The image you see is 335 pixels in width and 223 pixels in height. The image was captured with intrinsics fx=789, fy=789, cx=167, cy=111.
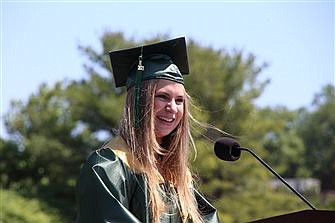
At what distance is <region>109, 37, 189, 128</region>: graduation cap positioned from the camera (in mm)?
2961

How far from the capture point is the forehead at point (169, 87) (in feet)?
9.60

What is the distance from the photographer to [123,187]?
2.71 m

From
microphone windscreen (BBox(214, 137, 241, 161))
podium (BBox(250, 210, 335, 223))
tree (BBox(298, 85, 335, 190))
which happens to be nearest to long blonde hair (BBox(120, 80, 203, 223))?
microphone windscreen (BBox(214, 137, 241, 161))

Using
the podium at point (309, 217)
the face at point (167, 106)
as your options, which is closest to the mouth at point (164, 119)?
the face at point (167, 106)

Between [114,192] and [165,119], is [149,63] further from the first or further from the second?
[114,192]

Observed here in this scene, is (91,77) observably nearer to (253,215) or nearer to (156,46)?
(253,215)

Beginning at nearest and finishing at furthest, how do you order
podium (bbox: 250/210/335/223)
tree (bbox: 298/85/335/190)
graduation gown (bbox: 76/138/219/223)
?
podium (bbox: 250/210/335/223), graduation gown (bbox: 76/138/219/223), tree (bbox: 298/85/335/190)

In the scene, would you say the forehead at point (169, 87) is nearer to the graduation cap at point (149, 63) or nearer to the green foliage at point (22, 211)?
the graduation cap at point (149, 63)

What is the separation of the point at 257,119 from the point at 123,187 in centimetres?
1446

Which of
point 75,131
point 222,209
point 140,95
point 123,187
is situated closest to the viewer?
point 123,187

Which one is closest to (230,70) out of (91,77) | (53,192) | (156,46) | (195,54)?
(195,54)

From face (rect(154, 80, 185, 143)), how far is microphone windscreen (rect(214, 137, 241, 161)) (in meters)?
0.19

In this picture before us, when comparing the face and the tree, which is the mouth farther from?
the tree

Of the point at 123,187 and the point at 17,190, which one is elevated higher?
the point at 123,187
